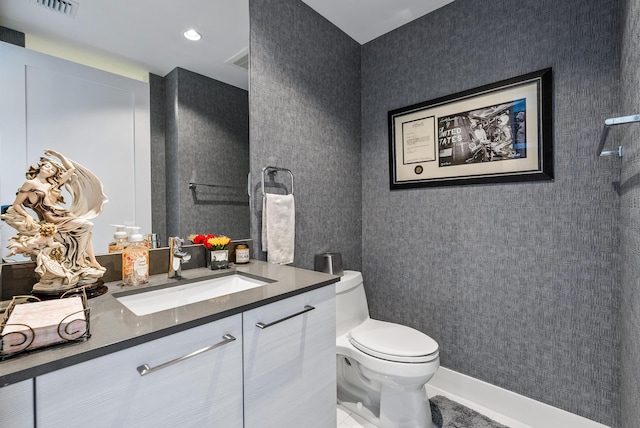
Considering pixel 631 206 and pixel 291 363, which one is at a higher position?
pixel 631 206

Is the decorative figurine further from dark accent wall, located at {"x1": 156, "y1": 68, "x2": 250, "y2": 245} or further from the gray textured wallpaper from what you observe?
the gray textured wallpaper

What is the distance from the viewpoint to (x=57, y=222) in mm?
900

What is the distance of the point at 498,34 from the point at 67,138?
2080 millimetres

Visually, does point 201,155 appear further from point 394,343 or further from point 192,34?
point 394,343

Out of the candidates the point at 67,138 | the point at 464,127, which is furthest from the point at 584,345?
the point at 67,138

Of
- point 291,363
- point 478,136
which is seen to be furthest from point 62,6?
point 478,136

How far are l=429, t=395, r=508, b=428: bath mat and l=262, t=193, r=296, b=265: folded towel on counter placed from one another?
1151mm

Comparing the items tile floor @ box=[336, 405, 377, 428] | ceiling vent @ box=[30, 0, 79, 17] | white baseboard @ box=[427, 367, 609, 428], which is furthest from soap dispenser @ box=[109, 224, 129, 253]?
white baseboard @ box=[427, 367, 609, 428]

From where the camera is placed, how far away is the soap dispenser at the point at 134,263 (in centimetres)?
106

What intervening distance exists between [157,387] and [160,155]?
35.0 inches

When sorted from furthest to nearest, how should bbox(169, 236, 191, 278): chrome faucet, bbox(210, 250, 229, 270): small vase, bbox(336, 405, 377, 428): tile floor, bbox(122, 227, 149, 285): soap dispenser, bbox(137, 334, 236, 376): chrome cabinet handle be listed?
bbox(336, 405, 377, 428): tile floor < bbox(210, 250, 229, 270): small vase < bbox(169, 236, 191, 278): chrome faucet < bbox(122, 227, 149, 285): soap dispenser < bbox(137, 334, 236, 376): chrome cabinet handle

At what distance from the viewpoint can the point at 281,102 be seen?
5.65ft

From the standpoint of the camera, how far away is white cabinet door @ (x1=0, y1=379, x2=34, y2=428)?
20.0 inches

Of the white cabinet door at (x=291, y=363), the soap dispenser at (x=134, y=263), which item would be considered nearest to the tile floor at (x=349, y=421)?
the white cabinet door at (x=291, y=363)
